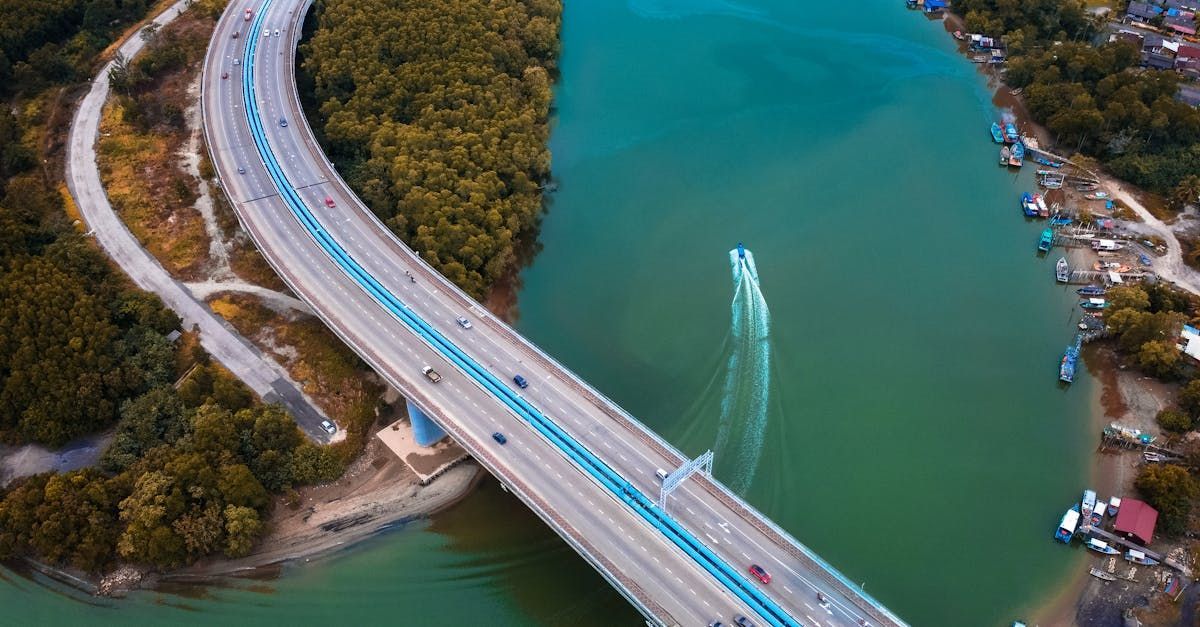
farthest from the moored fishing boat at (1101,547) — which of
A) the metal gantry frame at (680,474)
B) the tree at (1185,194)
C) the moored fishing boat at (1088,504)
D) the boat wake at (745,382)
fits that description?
the tree at (1185,194)

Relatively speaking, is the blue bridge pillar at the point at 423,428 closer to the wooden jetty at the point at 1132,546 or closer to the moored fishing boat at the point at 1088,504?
the wooden jetty at the point at 1132,546

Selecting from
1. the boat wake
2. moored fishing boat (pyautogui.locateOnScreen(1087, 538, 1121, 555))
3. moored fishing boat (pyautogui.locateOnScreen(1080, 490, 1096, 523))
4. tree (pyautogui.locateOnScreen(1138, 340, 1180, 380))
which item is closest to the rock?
the boat wake

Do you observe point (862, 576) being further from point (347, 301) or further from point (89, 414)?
point (89, 414)

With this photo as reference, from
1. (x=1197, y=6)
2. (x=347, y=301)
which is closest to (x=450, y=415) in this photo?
(x=347, y=301)

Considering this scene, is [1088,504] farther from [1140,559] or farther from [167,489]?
[167,489]

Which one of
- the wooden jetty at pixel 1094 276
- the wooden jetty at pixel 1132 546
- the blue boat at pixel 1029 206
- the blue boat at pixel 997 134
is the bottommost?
the wooden jetty at pixel 1132 546

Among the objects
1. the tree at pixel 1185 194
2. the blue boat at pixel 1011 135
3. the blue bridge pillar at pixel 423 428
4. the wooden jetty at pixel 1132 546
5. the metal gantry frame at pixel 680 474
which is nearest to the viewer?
the metal gantry frame at pixel 680 474

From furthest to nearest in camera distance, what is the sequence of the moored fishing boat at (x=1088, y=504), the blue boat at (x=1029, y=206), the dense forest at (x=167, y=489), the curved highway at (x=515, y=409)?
the blue boat at (x=1029, y=206) → the moored fishing boat at (x=1088, y=504) → the dense forest at (x=167, y=489) → the curved highway at (x=515, y=409)
